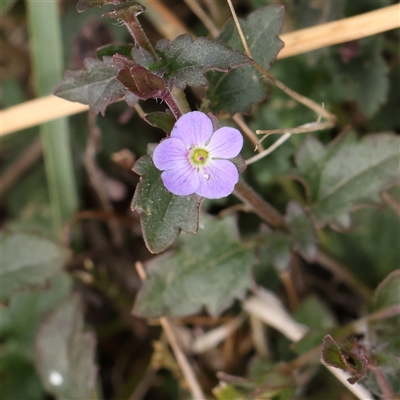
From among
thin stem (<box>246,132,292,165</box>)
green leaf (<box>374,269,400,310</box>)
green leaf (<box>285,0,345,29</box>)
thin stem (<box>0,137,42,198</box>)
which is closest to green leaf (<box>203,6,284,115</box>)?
thin stem (<box>246,132,292,165</box>)

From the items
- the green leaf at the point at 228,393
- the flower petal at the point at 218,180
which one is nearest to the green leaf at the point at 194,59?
the flower petal at the point at 218,180

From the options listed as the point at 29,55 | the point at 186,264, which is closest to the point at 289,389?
the point at 186,264

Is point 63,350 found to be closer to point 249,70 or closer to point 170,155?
point 170,155

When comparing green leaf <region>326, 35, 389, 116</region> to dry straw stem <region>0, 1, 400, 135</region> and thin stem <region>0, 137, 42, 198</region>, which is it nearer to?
dry straw stem <region>0, 1, 400, 135</region>

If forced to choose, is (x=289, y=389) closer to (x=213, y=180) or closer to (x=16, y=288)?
(x=213, y=180)

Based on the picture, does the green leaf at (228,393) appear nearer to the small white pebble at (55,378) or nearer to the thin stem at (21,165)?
the small white pebble at (55,378)

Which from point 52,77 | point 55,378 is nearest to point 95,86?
point 52,77
